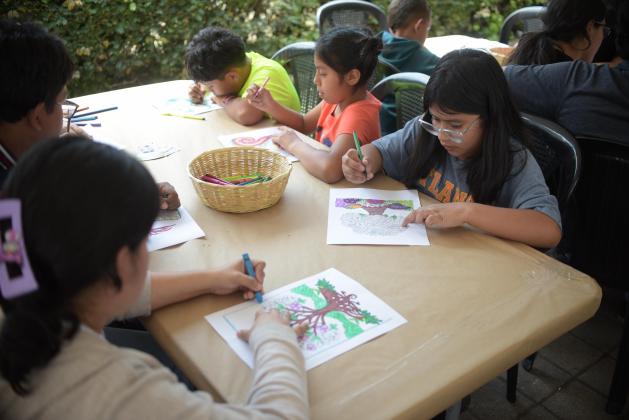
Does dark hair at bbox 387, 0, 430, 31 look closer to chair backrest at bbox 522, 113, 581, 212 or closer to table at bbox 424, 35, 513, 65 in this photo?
table at bbox 424, 35, 513, 65

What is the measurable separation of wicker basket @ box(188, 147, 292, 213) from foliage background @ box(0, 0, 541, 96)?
2676mm

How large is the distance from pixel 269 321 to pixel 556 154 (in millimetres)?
1044

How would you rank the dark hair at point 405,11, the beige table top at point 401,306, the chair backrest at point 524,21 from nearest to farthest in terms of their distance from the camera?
the beige table top at point 401,306 → the dark hair at point 405,11 → the chair backrest at point 524,21

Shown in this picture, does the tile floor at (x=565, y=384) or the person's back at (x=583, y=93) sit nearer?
the person's back at (x=583, y=93)

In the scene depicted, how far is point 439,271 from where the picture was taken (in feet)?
3.94

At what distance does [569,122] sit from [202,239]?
49.4 inches

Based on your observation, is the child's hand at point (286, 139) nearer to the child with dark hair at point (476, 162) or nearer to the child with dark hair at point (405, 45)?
the child with dark hair at point (476, 162)

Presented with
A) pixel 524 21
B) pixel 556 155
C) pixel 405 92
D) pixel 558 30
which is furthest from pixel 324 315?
pixel 524 21

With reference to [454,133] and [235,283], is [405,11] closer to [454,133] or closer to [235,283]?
[454,133]

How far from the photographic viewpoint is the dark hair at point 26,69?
1355 millimetres

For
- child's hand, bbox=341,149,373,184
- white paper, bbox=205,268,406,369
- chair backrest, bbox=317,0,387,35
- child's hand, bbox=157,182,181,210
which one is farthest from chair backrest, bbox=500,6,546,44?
white paper, bbox=205,268,406,369

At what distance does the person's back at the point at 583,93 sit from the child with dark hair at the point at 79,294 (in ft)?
4.70

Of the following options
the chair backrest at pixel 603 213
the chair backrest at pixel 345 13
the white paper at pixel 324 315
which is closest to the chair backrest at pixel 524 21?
the chair backrest at pixel 345 13

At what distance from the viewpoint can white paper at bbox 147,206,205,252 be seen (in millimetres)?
1329
